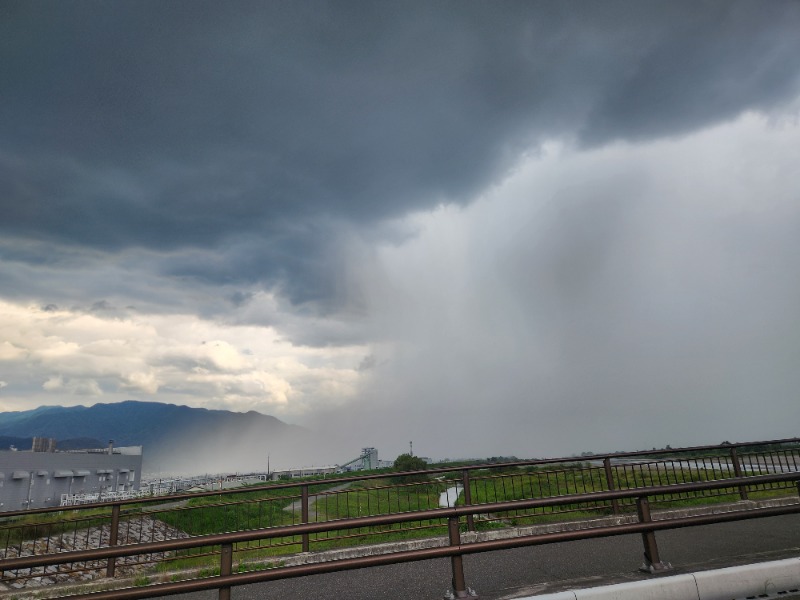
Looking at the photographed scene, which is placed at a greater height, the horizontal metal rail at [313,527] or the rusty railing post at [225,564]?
the horizontal metal rail at [313,527]

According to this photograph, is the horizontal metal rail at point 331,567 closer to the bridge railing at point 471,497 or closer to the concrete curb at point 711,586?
the bridge railing at point 471,497

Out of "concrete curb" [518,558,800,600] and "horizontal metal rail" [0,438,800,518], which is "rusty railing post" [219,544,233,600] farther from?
"horizontal metal rail" [0,438,800,518]

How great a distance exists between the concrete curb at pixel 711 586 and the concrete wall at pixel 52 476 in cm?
6647

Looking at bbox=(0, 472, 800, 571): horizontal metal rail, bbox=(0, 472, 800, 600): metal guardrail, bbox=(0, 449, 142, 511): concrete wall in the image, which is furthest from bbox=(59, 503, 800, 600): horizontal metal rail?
bbox=(0, 449, 142, 511): concrete wall

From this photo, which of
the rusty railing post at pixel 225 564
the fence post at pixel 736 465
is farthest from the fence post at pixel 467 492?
the fence post at pixel 736 465

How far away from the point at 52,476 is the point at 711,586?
7841 cm

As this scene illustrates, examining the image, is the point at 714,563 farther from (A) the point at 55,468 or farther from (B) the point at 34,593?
(A) the point at 55,468

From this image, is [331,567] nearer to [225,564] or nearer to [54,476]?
[225,564]

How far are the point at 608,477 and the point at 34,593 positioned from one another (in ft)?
39.0

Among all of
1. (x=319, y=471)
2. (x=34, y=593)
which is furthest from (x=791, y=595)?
(x=319, y=471)

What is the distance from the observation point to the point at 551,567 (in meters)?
7.43

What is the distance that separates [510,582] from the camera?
6.66 metres

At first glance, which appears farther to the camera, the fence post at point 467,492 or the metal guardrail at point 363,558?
the fence post at point 467,492

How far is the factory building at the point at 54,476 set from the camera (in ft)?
191
